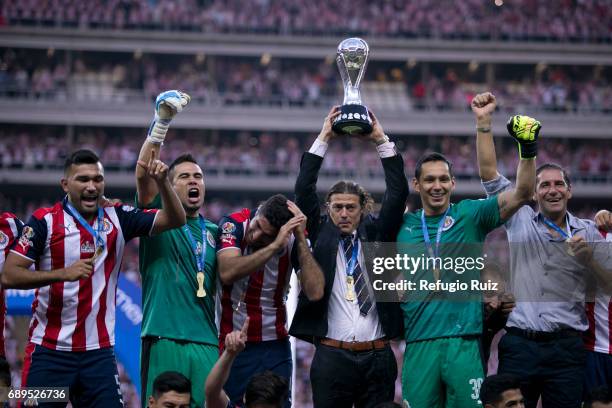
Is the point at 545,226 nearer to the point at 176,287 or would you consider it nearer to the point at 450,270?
the point at 450,270

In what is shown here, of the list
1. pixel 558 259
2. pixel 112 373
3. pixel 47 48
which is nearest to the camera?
pixel 112 373

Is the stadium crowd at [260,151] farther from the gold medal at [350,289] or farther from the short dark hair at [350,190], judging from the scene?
the gold medal at [350,289]

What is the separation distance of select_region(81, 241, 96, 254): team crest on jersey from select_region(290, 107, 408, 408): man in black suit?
54.9 inches

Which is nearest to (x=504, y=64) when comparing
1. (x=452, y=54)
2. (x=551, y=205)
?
(x=452, y=54)

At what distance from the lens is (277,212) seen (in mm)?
6168

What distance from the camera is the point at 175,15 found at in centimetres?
3775

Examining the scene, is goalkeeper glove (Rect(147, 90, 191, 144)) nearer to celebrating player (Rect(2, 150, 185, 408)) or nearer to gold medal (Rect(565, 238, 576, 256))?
celebrating player (Rect(2, 150, 185, 408))

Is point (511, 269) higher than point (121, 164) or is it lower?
lower

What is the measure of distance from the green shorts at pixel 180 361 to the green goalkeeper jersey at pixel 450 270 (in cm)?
133

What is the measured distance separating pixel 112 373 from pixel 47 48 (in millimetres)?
33124

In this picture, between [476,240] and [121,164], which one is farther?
[121,164]

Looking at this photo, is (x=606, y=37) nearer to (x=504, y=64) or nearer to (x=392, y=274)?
(x=504, y=64)

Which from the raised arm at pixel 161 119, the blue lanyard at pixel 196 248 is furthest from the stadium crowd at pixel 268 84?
the raised arm at pixel 161 119

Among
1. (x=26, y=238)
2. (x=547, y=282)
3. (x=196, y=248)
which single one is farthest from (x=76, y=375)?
(x=547, y=282)
